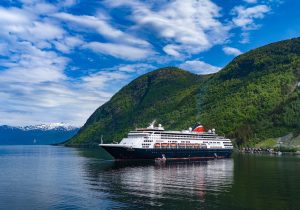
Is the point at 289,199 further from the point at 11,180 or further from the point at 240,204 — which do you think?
the point at 11,180

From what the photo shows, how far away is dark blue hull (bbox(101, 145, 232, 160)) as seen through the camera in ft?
492

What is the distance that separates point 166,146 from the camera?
161625mm

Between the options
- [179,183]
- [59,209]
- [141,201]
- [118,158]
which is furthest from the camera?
[118,158]

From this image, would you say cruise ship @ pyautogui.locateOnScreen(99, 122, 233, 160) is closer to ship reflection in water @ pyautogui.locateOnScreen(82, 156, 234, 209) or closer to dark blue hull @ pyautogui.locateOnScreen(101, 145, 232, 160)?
dark blue hull @ pyautogui.locateOnScreen(101, 145, 232, 160)

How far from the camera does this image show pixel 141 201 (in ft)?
204

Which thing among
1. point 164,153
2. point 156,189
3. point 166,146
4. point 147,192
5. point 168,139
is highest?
point 168,139

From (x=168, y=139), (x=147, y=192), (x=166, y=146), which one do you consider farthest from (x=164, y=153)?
(x=147, y=192)

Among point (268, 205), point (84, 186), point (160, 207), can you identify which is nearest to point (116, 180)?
point (84, 186)

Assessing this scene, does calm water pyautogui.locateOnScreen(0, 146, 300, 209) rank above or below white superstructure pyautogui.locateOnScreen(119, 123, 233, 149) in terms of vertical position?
below

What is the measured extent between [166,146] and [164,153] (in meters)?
4.04

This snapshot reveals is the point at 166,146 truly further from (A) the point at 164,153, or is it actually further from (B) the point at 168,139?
(A) the point at 164,153

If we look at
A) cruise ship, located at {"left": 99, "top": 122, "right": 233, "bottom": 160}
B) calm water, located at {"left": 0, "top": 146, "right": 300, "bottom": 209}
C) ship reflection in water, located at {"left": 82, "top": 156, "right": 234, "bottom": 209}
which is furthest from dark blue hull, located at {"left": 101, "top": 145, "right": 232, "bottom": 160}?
calm water, located at {"left": 0, "top": 146, "right": 300, "bottom": 209}

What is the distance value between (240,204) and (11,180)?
5927 centimetres

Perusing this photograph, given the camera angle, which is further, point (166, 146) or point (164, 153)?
point (166, 146)
